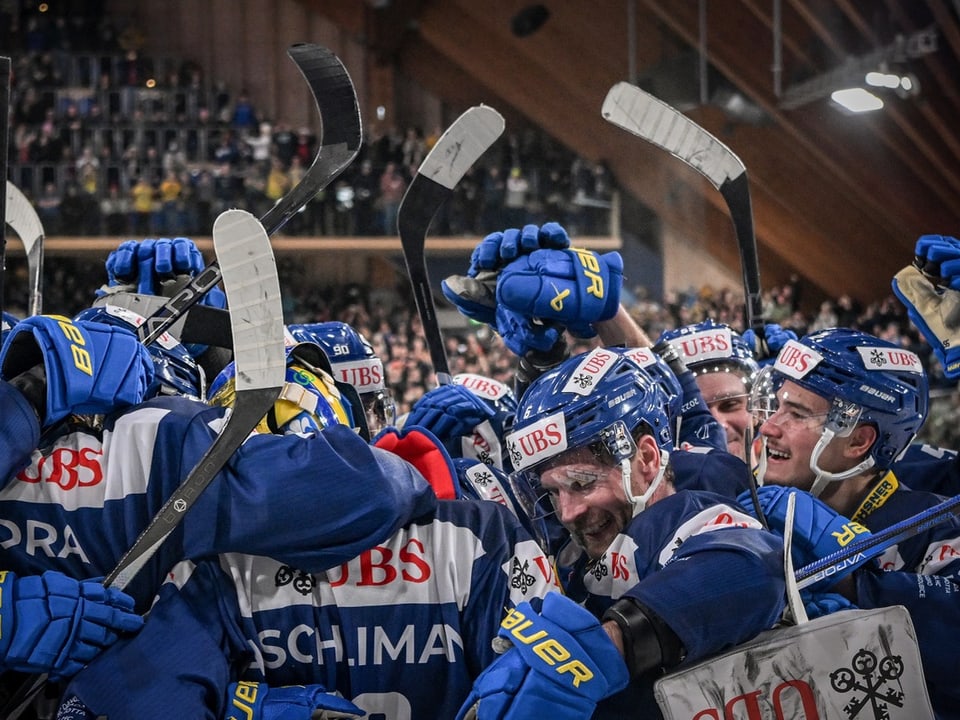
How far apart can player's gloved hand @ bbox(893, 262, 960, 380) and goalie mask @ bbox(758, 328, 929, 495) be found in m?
0.05

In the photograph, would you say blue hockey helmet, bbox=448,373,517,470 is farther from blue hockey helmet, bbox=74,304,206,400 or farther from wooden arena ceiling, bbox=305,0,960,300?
wooden arena ceiling, bbox=305,0,960,300

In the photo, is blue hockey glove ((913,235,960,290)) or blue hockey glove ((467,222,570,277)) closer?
blue hockey glove ((913,235,960,290))

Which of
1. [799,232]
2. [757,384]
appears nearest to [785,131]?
[799,232]

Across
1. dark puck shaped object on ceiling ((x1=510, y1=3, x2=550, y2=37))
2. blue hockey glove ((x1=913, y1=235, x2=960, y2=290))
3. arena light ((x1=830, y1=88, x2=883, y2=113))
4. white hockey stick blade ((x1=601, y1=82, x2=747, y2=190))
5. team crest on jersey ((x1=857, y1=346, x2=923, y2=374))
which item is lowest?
team crest on jersey ((x1=857, y1=346, x2=923, y2=374))

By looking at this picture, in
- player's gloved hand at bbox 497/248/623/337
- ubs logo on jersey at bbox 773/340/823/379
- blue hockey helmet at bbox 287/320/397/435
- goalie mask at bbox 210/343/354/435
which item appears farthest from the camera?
blue hockey helmet at bbox 287/320/397/435

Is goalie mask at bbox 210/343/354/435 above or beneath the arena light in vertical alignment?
beneath

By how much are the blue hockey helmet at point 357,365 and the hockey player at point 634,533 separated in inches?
31.3

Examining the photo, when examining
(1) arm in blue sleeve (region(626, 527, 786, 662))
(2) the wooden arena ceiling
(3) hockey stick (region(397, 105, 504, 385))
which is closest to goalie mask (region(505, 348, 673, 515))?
(1) arm in blue sleeve (region(626, 527, 786, 662))

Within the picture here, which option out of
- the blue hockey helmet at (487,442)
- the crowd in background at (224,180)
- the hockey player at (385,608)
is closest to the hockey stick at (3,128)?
the hockey player at (385,608)

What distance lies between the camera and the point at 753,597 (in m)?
1.46

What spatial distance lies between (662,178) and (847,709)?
11600mm

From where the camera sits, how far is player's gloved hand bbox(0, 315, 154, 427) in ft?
4.70

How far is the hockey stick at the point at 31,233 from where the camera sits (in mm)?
2918

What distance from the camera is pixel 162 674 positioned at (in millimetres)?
1453
